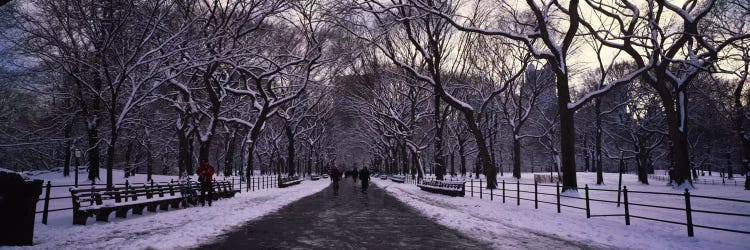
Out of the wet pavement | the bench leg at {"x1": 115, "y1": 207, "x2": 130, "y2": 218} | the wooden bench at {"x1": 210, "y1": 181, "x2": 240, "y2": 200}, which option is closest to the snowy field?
the bench leg at {"x1": 115, "y1": 207, "x2": 130, "y2": 218}

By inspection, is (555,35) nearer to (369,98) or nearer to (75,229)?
(369,98)

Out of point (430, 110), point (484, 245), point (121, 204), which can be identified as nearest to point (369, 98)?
point (430, 110)

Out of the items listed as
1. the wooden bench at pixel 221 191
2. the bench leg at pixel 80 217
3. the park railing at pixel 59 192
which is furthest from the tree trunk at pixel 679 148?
the bench leg at pixel 80 217

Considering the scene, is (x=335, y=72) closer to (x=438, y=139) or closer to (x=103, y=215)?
(x=438, y=139)

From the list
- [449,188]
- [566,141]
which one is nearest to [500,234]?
[566,141]

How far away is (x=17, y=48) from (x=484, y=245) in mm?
23951

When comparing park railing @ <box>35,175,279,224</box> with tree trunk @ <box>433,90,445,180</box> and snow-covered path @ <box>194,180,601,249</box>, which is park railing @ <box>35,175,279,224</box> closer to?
→ snow-covered path @ <box>194,180,601,249</box>

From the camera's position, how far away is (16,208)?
8.27 m

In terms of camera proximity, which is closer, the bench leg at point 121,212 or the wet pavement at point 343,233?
the wet pavement at point 343,233

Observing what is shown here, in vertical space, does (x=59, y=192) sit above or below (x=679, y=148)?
below

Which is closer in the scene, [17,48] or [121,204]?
[121,204]

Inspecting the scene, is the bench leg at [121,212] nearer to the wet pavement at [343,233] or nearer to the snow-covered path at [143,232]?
the snow-covered path at [143,232]

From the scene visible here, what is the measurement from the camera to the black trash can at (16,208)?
8094 mm

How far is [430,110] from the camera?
50.5 meters
